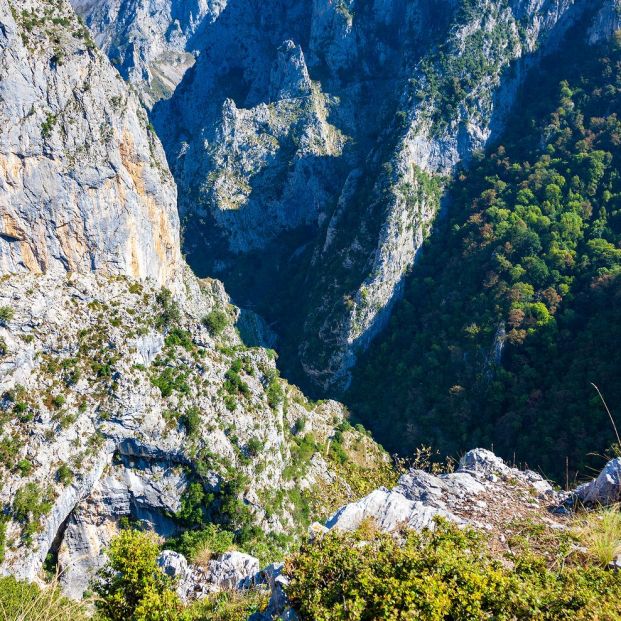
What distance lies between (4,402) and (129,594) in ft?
77.6

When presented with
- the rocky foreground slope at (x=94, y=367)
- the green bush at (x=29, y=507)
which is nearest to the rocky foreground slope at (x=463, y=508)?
the rocky foreground slope at (x=94, y=367)

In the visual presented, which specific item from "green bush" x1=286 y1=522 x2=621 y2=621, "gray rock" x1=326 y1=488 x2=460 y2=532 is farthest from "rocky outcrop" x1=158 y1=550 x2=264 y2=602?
"green bush" x1=286 y1=522 x2=621 y2=621

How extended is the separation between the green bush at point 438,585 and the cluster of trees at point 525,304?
135 ft

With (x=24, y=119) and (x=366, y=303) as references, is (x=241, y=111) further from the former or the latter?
(x=24, y=119)

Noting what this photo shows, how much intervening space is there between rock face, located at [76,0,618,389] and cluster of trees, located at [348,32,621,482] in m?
6.10

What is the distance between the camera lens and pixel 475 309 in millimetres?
66000

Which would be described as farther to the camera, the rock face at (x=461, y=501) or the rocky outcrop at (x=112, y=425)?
the rocky outcrop at (x=112, y=425)

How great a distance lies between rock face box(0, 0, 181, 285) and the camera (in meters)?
35.0

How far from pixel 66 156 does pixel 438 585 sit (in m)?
41.8

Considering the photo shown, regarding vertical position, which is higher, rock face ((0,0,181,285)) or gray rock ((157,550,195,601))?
rock face ((0,0,181,285))

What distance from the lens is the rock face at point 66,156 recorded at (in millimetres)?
34969

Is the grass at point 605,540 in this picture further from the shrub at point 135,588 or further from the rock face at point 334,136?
the rock face at point 334,136

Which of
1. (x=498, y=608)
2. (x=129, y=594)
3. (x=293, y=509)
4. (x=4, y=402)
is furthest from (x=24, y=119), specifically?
(x=498, y=608)

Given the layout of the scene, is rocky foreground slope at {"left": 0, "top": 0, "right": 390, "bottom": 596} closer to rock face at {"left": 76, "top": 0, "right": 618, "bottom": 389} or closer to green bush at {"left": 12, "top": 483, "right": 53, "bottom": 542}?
green bush at {"left": 12, "top": 483, "right": 53, "bottom": 542}
